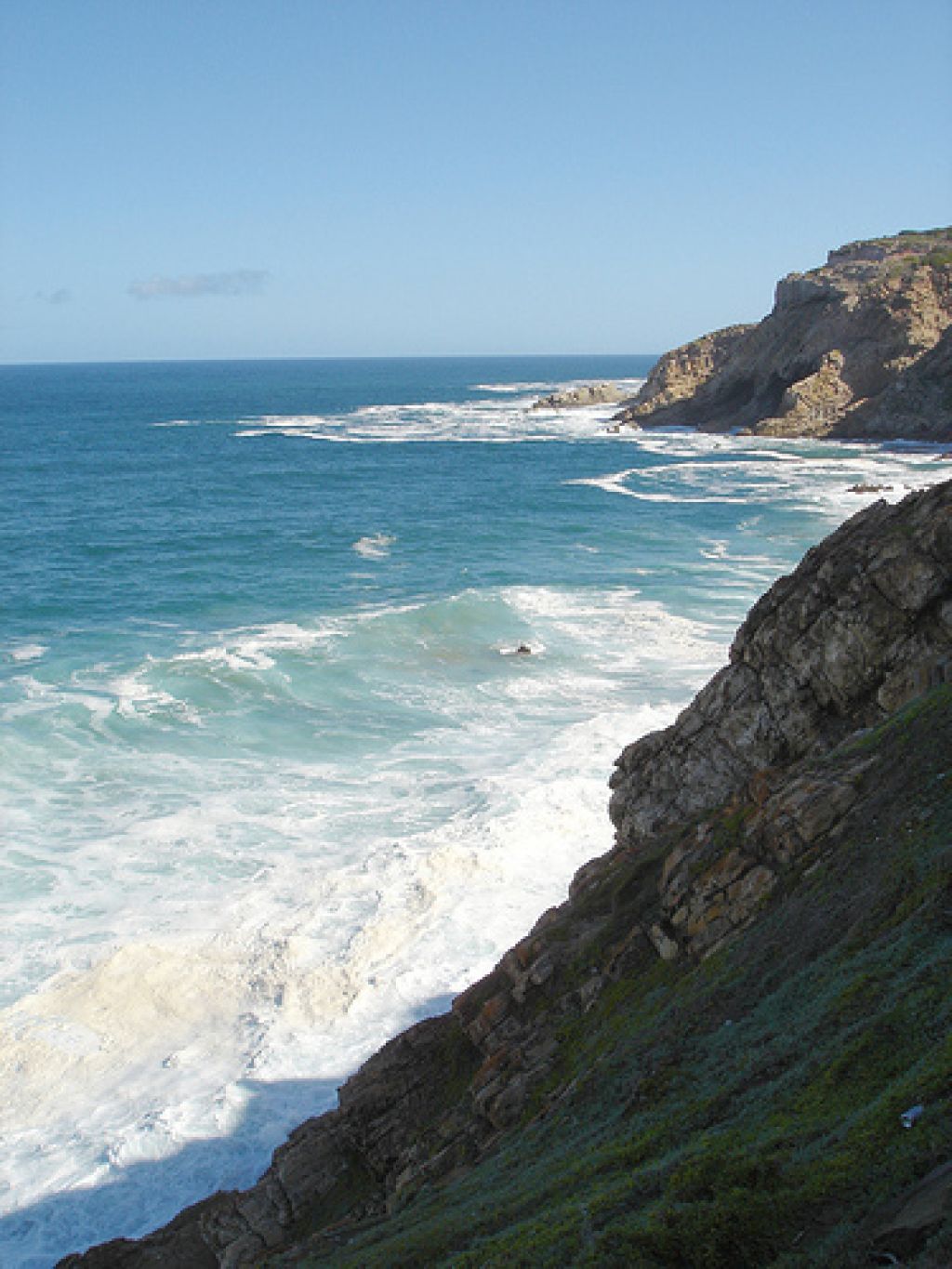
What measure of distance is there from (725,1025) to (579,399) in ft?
478

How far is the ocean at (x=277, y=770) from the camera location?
1723 centimetres

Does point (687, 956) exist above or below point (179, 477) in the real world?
below

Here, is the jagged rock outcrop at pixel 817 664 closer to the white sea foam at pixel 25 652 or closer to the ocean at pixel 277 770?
the ocean at pixel 277 770

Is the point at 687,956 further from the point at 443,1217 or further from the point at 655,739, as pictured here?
the point at 655,739

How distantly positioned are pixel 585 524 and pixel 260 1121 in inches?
1940

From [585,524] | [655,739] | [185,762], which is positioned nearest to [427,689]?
[185,762]

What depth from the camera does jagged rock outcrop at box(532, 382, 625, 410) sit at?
147m

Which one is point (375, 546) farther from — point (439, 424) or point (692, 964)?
point (439, 424)

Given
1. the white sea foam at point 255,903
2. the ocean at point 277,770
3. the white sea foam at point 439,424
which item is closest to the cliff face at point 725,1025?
the white sea foam at point 255,903

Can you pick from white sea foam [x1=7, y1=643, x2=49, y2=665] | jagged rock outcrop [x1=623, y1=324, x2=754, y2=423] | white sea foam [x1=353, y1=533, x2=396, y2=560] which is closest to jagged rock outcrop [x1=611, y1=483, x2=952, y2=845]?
white sea foam [x1=7, y1=643, x2=49, y2=665]

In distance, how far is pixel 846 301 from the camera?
95562 millimetres

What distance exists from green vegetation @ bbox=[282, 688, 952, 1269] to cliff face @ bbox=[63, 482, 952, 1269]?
0.03 meters

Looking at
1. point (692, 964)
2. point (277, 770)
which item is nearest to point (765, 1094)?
point (692, 964)

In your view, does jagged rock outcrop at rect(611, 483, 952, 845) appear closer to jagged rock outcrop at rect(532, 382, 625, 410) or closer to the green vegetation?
the green vegetation
